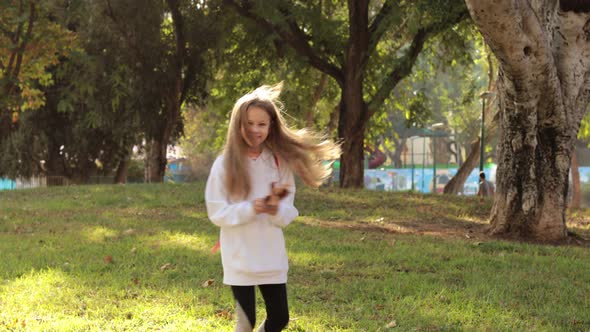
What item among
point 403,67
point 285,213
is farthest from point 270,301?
point 403,67

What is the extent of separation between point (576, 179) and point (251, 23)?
17.0m

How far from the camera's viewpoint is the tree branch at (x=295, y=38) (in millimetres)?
19328

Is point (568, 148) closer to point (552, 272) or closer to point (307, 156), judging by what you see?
point (552, 272)

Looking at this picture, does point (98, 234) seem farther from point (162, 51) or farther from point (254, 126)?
point (162, 51)

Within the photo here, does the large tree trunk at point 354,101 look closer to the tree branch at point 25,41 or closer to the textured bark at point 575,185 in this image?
the tree branch at point 25,41

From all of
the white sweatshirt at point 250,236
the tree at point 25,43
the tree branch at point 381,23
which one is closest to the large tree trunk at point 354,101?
the tree branch at point 381,23

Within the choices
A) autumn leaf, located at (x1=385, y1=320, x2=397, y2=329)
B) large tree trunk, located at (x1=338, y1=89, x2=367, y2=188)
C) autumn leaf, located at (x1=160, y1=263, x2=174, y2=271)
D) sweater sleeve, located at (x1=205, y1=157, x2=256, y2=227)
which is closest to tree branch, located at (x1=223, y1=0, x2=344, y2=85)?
large tree trunk, located at (x1=338, y1=89, x2=367, y2=188)

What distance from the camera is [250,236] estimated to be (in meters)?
3.97

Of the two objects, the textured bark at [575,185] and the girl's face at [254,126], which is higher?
the girl's face at [254,126]

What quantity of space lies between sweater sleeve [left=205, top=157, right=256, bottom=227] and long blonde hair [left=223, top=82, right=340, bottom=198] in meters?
0.05

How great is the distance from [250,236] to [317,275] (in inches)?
143

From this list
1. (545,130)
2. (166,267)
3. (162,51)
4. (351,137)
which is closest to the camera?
(166,267)

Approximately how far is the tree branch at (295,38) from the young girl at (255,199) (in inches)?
602

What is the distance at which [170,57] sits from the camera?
78.4 feet
